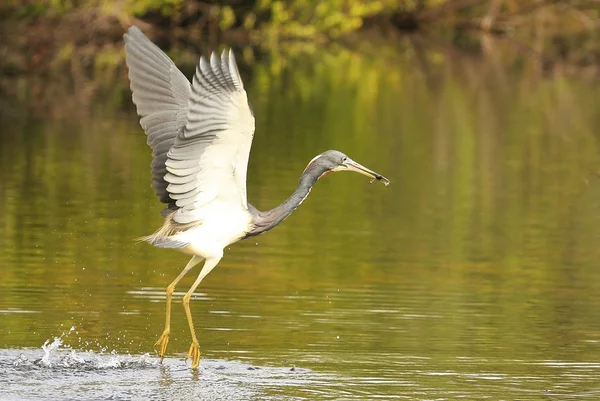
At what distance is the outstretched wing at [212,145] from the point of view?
26.7 feet

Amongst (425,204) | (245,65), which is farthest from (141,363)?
(245,65)

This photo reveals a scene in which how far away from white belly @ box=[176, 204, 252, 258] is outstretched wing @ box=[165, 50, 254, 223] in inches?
1.9

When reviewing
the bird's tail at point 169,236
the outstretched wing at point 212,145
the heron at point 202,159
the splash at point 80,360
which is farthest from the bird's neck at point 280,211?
the splash at point 80,360

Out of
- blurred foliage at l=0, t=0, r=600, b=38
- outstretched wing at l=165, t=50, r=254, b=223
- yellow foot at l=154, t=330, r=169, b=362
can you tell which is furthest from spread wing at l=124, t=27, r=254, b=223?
→ blurred foliage at l=0, t=0, r=600, b=38

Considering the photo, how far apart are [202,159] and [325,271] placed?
12.3ft

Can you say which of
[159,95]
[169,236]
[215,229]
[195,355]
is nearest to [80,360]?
[195,355]

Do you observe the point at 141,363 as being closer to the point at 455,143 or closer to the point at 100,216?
the point at 100,216

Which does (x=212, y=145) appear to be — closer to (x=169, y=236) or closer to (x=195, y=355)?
(x=169, y=236)

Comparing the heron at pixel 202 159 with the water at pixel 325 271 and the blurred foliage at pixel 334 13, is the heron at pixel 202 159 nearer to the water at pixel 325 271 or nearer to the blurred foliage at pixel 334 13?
the water at pixel 325 271

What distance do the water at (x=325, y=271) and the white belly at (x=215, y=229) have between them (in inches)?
26.6

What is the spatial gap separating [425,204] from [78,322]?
7.58m

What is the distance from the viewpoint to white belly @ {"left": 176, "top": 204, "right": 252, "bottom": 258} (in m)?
9.09

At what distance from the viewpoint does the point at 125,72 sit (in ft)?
112

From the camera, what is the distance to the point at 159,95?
31.9 feet
